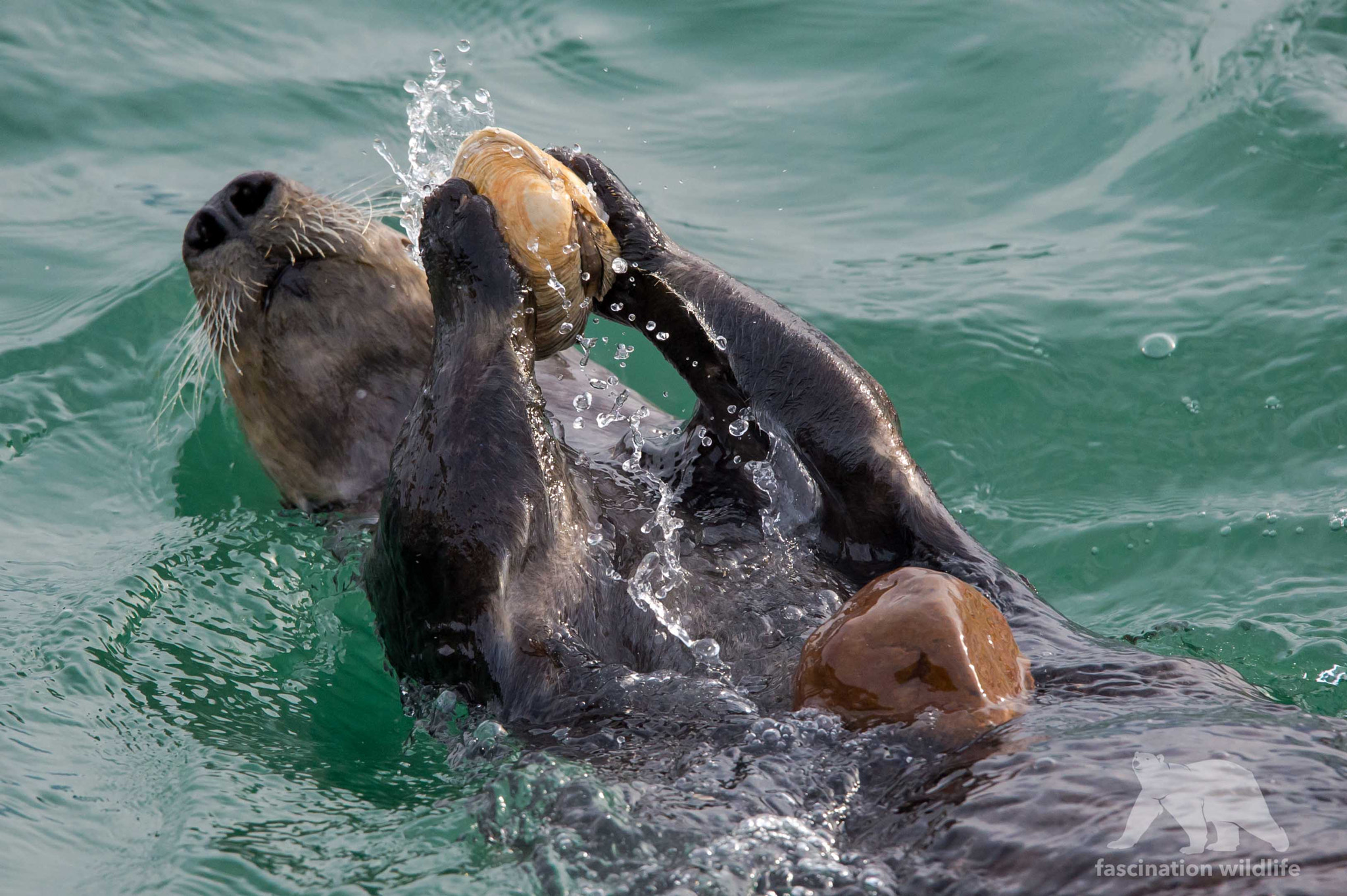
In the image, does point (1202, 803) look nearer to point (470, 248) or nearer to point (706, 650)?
point (706, 650)

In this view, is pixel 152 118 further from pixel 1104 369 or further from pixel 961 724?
pixel 961 724

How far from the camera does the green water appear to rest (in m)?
3.35

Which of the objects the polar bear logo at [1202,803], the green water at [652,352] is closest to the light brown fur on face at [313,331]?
the green water at [652,352]

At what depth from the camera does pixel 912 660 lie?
2711 millimetres

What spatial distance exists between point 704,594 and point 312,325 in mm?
1468

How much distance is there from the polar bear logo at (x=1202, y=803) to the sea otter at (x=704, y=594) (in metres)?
0.03

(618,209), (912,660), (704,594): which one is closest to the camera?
(912,660)

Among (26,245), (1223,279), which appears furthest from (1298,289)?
(26,245)

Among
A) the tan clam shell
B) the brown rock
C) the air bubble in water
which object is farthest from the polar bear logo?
the tan clam shell

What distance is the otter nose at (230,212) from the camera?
370cm

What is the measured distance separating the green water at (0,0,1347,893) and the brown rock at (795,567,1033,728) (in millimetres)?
770

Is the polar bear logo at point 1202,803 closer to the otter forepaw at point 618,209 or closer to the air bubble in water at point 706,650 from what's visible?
the air bubble in water at point 706,650

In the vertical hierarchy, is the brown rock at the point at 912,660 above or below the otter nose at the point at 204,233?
below

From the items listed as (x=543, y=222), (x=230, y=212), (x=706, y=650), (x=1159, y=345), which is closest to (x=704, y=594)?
(x=706, y=650)
